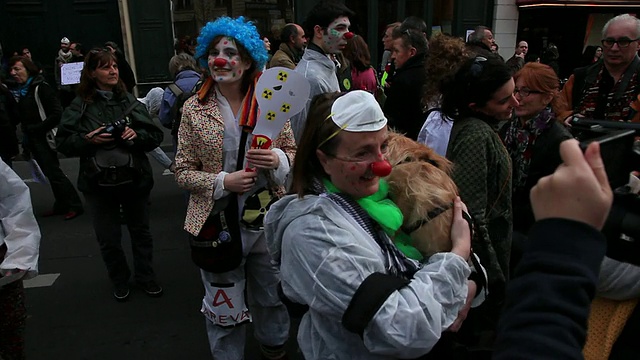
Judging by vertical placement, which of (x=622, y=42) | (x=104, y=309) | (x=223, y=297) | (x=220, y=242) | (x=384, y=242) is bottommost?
(x=104, y=309)

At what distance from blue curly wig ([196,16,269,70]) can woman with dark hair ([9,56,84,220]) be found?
3.60 metres

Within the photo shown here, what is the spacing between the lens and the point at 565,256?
75cm

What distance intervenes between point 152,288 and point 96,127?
4.28 feet

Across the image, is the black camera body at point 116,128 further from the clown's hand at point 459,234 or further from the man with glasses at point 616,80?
the man with glasses at point 616,80

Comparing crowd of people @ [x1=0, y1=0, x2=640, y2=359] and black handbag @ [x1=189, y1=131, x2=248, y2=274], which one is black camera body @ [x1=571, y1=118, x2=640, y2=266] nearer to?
crowd of people @ [x1=0, y1=0, x2=640, y2=359]

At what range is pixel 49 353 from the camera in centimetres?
322

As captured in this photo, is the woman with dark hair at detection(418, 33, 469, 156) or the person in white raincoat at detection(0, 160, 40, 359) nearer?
the person in white raincoat at detection(0, 160, 40, 359)

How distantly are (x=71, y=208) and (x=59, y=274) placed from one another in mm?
1613

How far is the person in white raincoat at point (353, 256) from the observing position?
128 cm

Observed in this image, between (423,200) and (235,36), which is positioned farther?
(235,36)

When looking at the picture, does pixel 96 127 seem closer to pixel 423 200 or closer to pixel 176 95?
pixel 176 95

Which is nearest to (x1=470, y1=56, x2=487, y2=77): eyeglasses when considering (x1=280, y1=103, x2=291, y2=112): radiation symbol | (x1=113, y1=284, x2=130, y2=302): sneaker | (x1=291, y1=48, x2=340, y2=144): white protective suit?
(x1=280, y1=103, x2=291, y2=112): radiation symbol

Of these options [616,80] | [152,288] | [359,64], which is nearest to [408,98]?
[616,80]

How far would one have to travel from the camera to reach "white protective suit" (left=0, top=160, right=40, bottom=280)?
7.40 feet
